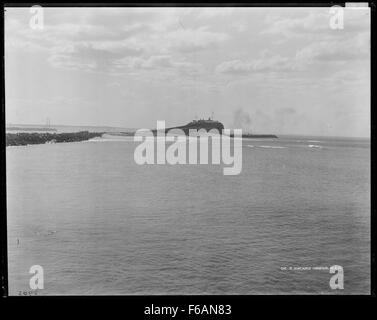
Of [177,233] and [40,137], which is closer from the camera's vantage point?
[177,233]

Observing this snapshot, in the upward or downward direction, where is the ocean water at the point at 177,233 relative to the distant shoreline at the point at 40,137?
downward

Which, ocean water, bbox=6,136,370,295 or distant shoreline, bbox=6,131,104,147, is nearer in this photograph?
ocean water, bbox=6,136,370,295

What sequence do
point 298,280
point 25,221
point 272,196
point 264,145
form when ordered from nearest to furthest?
1. point 298,280
2. point 25,221
3. point 272,196
4. point 264,145

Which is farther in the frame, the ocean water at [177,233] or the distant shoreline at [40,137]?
the distant shoreline at [40,137]

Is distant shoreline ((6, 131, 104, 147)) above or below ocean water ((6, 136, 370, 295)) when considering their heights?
above

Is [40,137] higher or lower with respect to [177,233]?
higher
